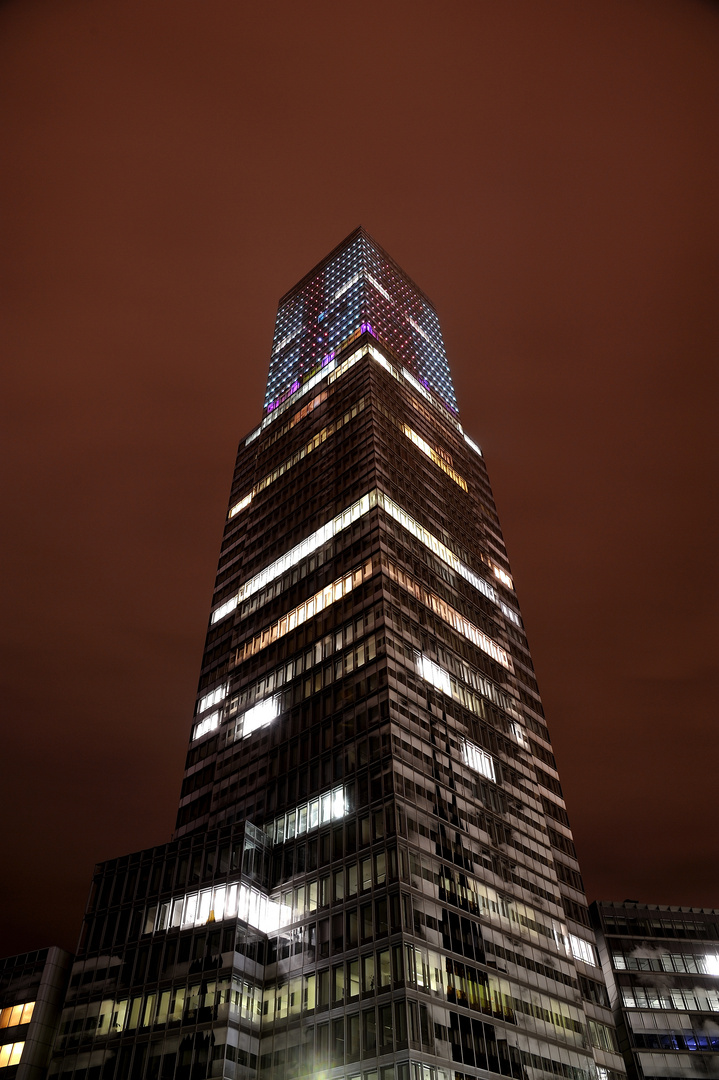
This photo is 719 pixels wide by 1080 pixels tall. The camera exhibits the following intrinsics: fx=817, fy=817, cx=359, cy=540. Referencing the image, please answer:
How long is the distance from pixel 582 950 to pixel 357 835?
34.0 m

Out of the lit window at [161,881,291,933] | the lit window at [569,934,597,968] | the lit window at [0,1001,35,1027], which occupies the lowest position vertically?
the lit window at [0,1001,35,1027]

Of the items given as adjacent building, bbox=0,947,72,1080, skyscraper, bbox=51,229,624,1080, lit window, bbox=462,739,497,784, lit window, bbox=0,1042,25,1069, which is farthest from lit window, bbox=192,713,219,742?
lit window, bbox=0,1042,25,1069

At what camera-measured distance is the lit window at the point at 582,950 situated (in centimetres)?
8819

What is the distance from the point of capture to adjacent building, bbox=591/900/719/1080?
10269 centimetres

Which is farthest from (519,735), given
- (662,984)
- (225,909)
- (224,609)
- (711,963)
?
(711,963)

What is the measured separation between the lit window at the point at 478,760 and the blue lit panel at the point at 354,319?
2896 inches

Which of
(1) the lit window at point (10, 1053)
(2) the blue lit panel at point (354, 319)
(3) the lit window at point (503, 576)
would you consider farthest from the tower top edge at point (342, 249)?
(1) the lit window at point (10, 1053)

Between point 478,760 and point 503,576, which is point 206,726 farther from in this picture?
point 503,576

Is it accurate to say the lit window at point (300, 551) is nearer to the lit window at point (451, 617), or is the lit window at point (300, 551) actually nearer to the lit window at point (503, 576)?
the lit window at point (451, 617)

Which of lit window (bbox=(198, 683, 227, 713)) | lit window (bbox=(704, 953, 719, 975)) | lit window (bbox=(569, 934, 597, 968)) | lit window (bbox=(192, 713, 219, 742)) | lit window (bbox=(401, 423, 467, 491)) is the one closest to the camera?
lit window (bbox=(569, 934, 597, 968))

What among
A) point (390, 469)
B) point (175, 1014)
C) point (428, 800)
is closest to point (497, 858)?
point (428, 800)

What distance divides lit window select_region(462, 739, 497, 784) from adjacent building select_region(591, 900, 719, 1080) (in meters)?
39.6

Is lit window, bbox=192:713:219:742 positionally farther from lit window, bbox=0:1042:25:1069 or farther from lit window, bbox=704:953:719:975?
lit window, bbox=704:953:719:975

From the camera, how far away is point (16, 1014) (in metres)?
76.8
